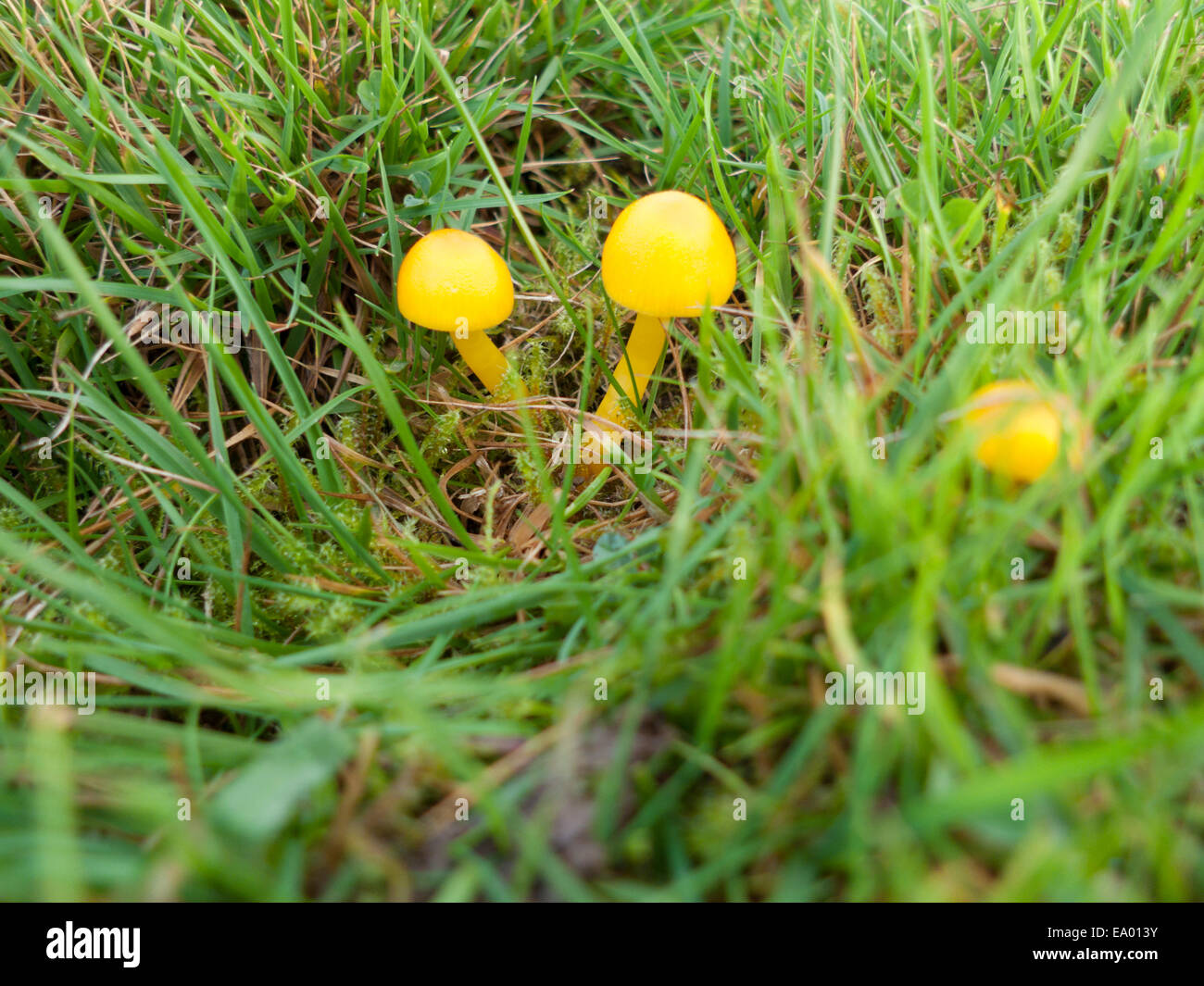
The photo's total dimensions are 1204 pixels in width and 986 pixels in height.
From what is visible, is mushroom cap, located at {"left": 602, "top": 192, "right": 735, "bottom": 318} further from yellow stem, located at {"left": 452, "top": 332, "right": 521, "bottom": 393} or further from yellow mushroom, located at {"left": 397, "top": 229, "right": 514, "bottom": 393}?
yellow stem, located at {"left": 452, "top": 332, "right": 521, "bottom": 393}

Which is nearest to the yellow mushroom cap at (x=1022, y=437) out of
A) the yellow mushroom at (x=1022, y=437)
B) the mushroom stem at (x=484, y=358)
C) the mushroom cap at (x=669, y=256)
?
the yellow mushroom at (x=1022, y=437)

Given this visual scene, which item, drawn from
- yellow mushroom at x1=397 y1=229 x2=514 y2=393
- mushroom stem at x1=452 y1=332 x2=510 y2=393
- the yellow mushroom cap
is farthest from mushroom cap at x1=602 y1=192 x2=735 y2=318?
the yellow mushroom cap

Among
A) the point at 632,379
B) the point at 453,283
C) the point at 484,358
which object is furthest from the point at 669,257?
the point at 484,358

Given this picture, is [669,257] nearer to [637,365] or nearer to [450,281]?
[637,365]

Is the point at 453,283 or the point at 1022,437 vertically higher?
the point at 453,283

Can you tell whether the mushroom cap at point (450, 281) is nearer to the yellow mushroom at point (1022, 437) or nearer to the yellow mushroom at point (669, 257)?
the yellow mushroom at point (669, 257)
